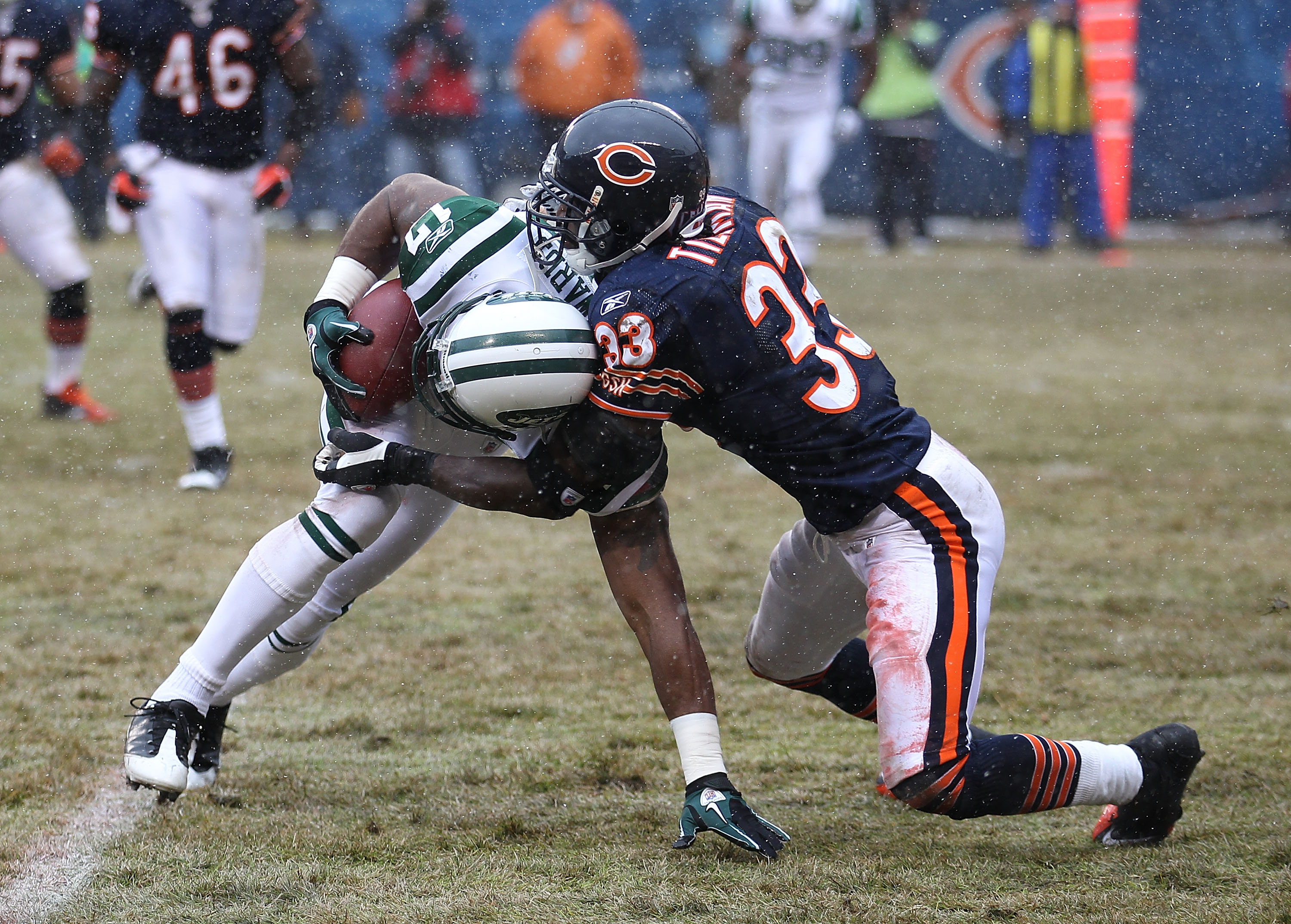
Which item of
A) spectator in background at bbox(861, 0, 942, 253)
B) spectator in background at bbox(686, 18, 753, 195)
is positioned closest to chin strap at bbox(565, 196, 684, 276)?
spectator in background at bbox(686, 18, 753, 195)

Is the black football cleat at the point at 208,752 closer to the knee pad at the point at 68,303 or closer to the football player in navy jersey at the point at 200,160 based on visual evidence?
the football player in navy jersey at the point at 200,160

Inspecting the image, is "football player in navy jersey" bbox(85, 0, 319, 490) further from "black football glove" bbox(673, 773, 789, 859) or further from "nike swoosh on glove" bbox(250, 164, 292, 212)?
"black football glove" bbox(673, 773, 789, 859)

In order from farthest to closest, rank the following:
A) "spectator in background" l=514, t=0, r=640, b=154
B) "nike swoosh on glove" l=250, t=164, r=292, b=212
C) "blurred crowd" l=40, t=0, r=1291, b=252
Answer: "blurred crowd" l=40, t=0, r=1291, b=252
"spectator in background" l=514, t=0, r=640, b=154
"nike swoosh on glove" l=250, t=164, r=292, b=212

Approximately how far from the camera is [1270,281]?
11.5 meters

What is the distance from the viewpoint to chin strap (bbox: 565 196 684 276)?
281 centimetres

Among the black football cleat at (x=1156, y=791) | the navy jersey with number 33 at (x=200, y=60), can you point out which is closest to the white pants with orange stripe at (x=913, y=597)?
the black football cleat at (x=1156, y=791)

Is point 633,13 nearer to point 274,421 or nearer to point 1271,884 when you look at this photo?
point 274,421

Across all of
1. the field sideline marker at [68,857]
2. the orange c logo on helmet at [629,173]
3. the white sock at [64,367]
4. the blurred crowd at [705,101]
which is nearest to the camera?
the field sideline marker at [68,857]

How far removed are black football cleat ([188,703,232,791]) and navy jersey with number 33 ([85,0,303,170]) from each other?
11.5ft

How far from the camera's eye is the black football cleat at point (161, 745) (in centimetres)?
290

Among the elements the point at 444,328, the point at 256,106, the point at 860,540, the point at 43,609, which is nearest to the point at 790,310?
the point at 860,540

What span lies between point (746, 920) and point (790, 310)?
1116 millimetres

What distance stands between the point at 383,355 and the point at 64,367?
4.78 m

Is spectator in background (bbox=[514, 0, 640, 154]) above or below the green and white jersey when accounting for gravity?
below
